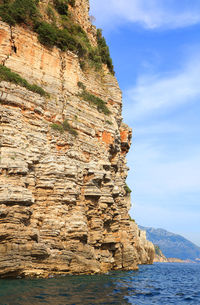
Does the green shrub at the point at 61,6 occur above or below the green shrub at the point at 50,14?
above

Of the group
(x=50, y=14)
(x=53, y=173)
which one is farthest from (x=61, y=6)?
(x=53, y=173)

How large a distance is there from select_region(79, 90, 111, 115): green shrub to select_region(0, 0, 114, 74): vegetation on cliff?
418 cm

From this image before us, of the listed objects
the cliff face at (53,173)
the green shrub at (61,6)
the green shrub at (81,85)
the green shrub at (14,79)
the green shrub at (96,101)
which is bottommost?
the cliff face at (53,173)

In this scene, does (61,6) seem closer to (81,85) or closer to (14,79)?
(81,85)

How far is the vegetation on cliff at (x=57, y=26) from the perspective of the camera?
2488 cm

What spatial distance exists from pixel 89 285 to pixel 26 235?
4641mm

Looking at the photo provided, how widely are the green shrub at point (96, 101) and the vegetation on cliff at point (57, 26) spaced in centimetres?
418

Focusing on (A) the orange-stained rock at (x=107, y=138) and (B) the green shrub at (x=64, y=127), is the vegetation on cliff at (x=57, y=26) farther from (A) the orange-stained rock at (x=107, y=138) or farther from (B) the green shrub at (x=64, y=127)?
(B) the green shrub at (x=64, y=127)

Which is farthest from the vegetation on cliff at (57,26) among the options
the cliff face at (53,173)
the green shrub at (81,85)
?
the green shrub at (81,85)

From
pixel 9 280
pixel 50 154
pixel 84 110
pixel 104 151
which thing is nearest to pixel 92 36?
pixel 84 110

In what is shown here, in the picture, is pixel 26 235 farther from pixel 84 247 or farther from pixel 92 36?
pixel 92 36

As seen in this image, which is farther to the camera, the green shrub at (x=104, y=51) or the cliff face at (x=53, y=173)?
the green shrub at (x=104, y=51)

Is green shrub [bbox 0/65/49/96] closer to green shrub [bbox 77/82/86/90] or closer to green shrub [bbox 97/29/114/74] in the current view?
green shrub [bbox 77/82/86/90]

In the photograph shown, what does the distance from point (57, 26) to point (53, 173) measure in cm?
1844
